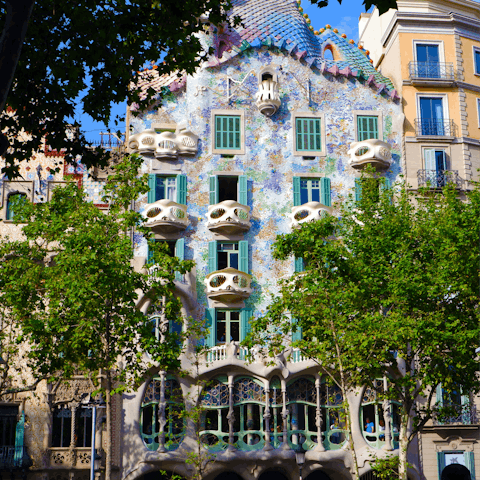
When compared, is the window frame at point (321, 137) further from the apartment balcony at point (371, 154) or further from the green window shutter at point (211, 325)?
the green window shutter at point (211, 325)

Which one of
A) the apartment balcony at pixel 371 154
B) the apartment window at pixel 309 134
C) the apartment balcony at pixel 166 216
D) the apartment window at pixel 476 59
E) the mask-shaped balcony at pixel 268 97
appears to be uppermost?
the apartment window at pixel 476 59

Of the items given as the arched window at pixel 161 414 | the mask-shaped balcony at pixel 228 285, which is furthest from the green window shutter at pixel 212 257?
the arched window at pixel 161 414

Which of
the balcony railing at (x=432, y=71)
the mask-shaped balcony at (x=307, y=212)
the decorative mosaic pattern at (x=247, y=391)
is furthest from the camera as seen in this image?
the balcony railing at (x=432, y=71)

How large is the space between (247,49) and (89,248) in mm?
15187

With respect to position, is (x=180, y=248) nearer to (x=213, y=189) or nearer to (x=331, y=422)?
(x=213, y=189)

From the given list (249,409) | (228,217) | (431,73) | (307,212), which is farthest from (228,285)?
(431,73)

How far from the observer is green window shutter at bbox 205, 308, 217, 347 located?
31.3m

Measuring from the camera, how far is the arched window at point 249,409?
30328 millimetres

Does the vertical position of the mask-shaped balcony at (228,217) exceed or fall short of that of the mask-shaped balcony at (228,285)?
it exceeds it

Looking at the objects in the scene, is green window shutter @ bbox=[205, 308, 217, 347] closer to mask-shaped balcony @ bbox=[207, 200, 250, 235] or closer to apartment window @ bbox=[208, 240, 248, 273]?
apartment window @ bbox=[208, 240, 248, 273]

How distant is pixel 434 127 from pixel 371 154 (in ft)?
12.7

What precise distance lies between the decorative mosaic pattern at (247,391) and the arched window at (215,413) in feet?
1.29

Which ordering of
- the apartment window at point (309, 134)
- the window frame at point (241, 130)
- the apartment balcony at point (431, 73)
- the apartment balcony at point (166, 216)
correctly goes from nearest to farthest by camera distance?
the apartment balcony at point (166, 216), the window frame at point (241, 130), the apartment window at point (309, 134), the apartment balcony at point (431, 73)

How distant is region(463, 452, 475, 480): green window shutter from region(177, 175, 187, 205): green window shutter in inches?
603
